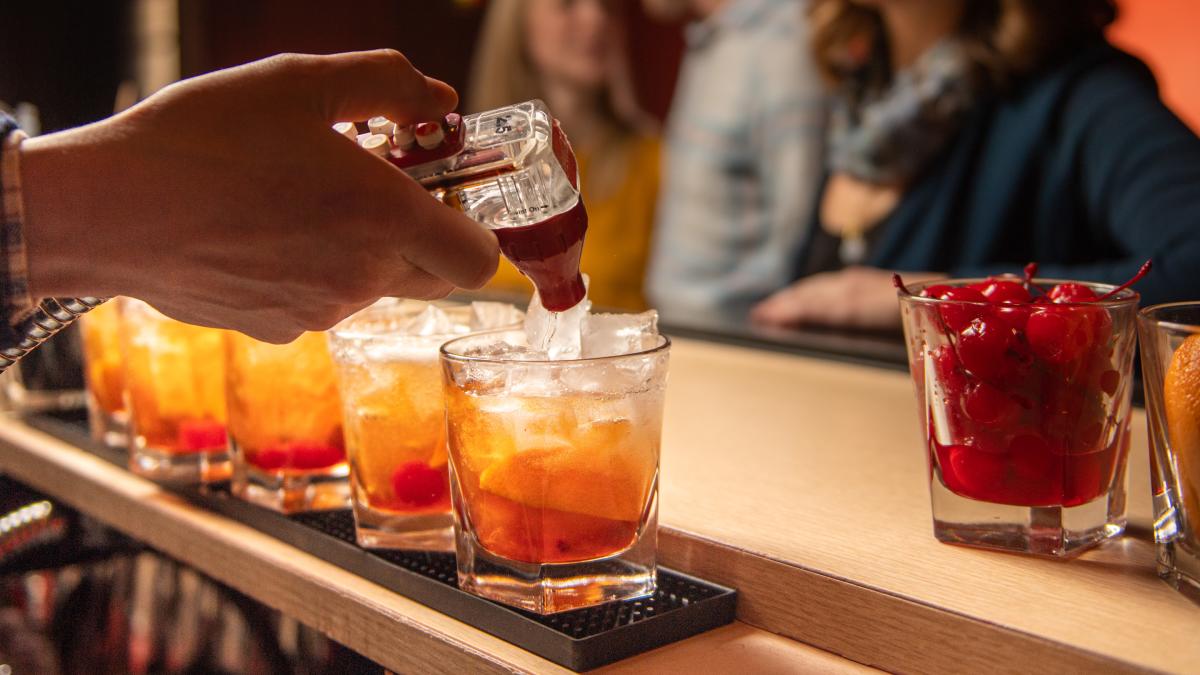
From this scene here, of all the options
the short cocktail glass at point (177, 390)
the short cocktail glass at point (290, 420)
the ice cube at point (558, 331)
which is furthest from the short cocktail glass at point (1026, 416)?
the short cocktail glass at point (177, 390)

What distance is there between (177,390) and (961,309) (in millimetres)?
923

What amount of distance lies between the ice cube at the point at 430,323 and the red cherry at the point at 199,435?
0.38 metres

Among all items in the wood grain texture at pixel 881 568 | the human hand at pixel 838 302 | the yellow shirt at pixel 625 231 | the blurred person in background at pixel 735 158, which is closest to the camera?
the wood grain texture at pixel 881 568

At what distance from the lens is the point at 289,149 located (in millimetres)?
840

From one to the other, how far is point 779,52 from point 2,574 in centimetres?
179

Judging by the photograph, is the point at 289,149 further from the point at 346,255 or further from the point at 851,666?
the point at 851,666

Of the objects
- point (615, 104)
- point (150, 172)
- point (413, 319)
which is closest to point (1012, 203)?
point (615, 104)

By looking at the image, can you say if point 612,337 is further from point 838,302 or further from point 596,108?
point 596,108

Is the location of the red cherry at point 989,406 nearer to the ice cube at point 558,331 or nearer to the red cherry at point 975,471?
the red cherry at point 975,471

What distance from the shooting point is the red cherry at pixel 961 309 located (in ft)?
3.11

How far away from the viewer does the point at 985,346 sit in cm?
94

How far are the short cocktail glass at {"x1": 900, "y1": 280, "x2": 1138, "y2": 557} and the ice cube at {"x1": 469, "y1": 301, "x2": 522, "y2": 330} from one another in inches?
15.3

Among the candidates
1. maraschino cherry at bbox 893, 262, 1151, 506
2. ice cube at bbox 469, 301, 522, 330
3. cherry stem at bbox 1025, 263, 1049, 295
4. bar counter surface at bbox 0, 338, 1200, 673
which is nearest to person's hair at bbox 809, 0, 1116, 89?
bar counter surface at bbox 0, 338, 1200, 673

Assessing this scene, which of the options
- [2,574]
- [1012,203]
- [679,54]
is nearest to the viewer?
[2,574]
